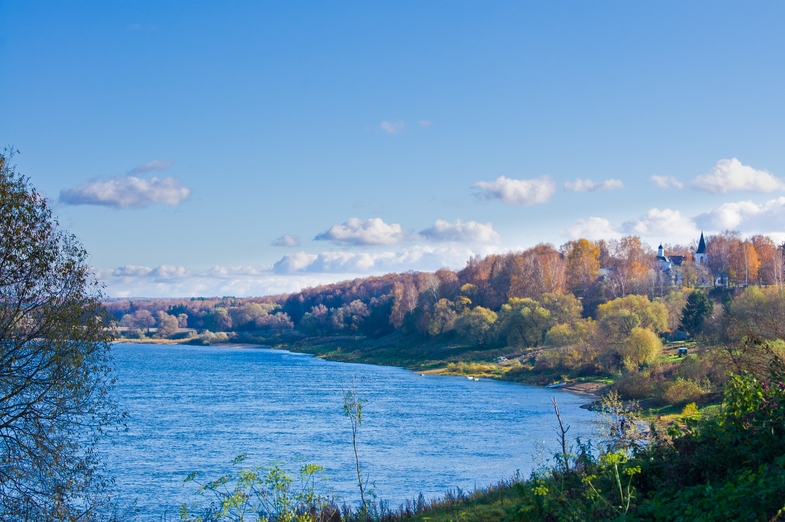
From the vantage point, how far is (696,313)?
250 ft

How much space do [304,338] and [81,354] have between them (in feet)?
475

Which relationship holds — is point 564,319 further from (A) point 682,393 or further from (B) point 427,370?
(A) point 682,393

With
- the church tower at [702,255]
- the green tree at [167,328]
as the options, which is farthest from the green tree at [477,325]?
the green tree at [167,328]

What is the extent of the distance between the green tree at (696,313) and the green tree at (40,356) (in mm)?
69560

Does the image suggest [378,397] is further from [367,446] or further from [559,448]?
[559,448]

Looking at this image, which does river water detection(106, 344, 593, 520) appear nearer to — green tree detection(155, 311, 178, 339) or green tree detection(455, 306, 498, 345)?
green tree detection(455, 306, 498, 345)

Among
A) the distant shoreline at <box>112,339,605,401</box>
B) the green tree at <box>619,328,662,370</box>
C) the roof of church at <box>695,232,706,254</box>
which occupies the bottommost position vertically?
the distant shoreline at <box>112,339,605,401</box>

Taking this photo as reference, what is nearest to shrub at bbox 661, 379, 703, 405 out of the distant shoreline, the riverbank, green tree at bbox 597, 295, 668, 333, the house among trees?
the distant shoreline

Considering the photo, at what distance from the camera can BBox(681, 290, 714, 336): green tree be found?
2982 inches

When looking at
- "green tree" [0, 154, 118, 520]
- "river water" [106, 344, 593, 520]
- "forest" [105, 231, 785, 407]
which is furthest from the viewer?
"forest" [105, 231, 785, 407]

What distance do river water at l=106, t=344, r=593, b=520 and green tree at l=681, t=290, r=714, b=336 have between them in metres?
20.5

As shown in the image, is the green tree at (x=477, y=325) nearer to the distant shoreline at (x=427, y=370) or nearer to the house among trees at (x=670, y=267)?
the distant shoreline at (x=427, y=370)

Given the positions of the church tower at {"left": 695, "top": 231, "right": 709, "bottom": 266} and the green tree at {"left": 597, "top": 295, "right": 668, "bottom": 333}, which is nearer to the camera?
the green tree at {"left": 597, "top": 295, "right": 668, "bottom": 333}

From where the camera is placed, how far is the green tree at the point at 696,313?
249 ft
